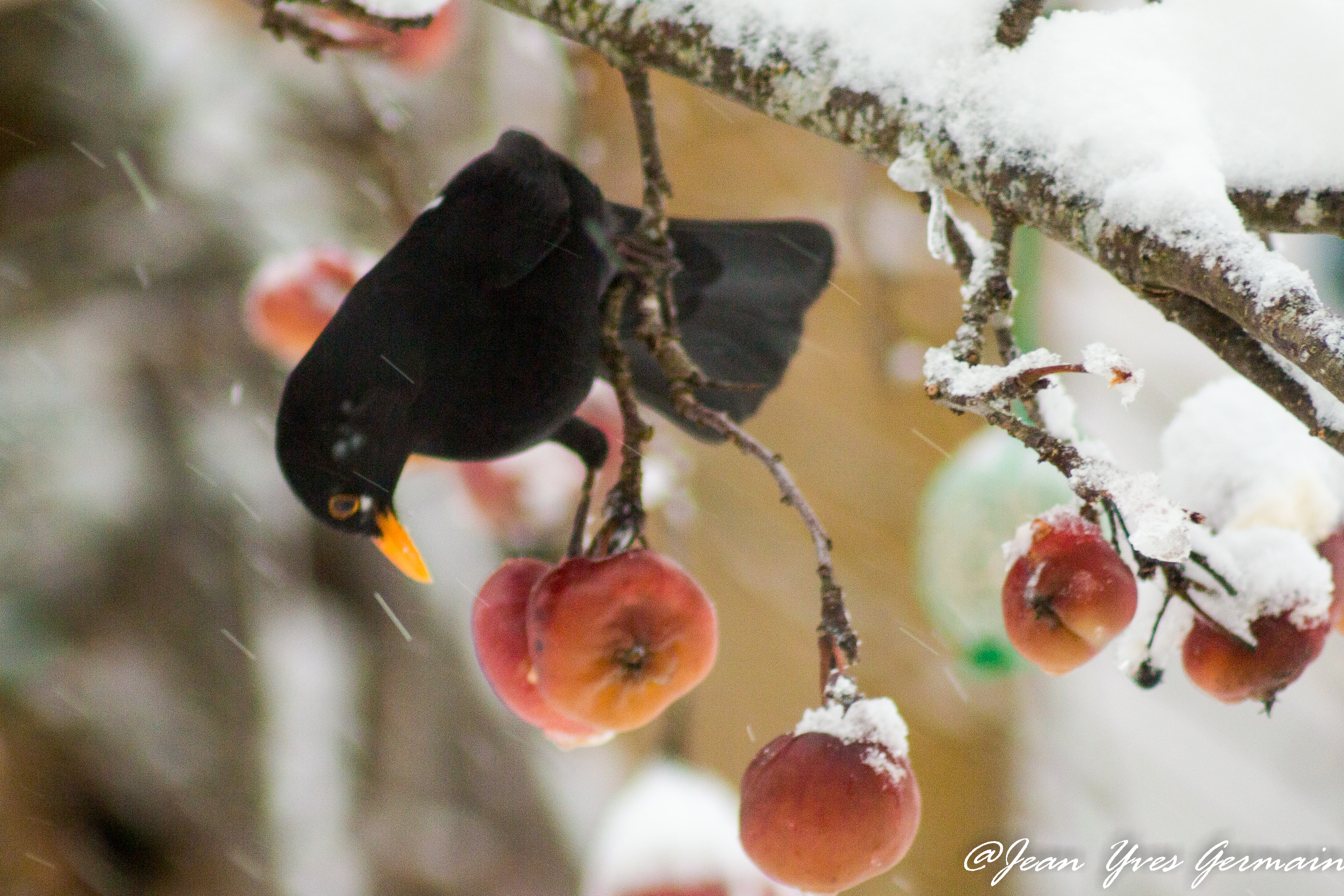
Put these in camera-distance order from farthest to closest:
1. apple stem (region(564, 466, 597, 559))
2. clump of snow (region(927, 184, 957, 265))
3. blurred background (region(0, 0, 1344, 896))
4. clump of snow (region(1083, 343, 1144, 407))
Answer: blurred background (region(0, 0, 1344, 896)), apple stem (region(564, 466, 597, 559)), clump of snow (region(927, 184, 957, 265)), clump of snow (region(1083, 343, 1144, 407))

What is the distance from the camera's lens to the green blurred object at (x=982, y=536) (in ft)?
2.44

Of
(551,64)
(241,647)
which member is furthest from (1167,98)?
(241,647)

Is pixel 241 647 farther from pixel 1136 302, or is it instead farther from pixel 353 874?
pixel 1136 302

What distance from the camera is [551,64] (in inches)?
60.7

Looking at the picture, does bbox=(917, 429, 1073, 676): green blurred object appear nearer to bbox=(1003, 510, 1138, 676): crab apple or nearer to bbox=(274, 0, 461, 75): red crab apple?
bbox=(1003, 510, 1138, 676): crab apple

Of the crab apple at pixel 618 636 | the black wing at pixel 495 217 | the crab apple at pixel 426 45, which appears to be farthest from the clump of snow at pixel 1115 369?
the crab apple at pixel 426 45

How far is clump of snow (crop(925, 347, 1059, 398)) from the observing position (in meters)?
0.32

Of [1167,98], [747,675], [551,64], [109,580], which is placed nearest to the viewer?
[1167,98]

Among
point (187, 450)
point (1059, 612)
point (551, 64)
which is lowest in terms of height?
point (187, 450)

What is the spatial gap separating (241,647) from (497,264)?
113 cm

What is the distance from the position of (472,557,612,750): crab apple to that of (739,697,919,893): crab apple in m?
0.12

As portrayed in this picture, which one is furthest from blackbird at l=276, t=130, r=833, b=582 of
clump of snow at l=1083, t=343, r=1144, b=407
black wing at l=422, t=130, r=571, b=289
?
clump of snow at l=1083, t=343, r=1144, b=407

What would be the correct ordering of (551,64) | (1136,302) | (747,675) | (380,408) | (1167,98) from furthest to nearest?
(1136,302), (747,675), (551,64), (380,408), (1167,98)

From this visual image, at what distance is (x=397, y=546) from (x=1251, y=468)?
46 cm
